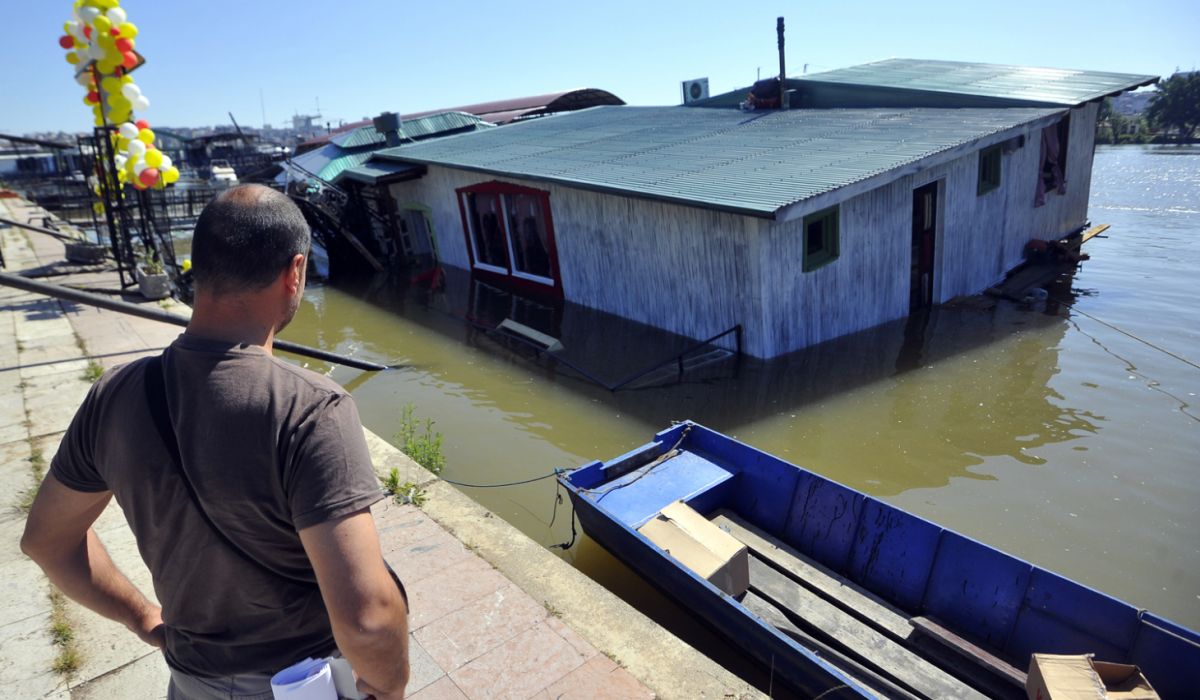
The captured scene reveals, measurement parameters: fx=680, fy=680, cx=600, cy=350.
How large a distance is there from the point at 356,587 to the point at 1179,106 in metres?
60.0

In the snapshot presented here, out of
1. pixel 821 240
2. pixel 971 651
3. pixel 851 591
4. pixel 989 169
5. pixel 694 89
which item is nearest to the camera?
pixel 971 651

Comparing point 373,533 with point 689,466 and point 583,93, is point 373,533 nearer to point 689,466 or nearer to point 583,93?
point 689,466

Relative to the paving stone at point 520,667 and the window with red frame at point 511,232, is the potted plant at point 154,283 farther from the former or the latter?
the paving stone at point 520,667

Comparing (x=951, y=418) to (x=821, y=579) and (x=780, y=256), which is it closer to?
(x=780, y=256)

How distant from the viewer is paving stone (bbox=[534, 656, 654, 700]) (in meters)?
3.86

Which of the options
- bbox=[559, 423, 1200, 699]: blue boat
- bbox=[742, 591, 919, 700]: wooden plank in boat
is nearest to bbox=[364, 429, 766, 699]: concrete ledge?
bbox=[559, 423, 1200, 699]: blue boat

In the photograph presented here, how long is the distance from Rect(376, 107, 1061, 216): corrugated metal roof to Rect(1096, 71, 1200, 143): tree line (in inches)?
1527

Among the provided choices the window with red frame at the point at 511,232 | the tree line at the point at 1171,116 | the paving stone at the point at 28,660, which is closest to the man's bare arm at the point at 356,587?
the paving stone at the point at 28,660

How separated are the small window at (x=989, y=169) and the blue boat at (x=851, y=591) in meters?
9.30

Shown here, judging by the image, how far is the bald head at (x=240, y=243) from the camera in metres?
1.73

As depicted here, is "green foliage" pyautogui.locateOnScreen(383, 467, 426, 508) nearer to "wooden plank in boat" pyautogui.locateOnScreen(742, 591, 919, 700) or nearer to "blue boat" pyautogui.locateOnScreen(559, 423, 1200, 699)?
"blue boat" pyautogui.locateOnScreen(559, 423, 1200, 699)

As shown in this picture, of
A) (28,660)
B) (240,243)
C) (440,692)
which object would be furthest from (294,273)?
(28,660)

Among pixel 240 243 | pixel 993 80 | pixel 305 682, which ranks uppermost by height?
pixel 993 80

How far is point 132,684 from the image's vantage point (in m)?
4.01
